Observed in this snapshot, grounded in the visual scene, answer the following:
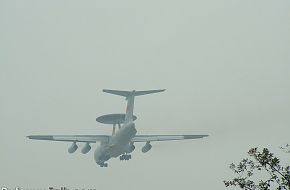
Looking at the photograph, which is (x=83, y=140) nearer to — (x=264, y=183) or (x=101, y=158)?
(x=101, y=158)

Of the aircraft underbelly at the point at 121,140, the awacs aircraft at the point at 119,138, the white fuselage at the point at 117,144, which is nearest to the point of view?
the aircraft underbelly at the point at 121,140

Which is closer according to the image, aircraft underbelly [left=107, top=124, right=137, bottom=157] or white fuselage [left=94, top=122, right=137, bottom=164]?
aircraft underbelly [left=107, top=124, right=137, bottom=157]

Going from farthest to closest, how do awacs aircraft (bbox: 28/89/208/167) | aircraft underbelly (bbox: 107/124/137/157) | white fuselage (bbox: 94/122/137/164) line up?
awacs aircraft (bbox: 28/89/208/167)
white fuselage (bbox: 94/122/137/164)
aircraft underbelly (bbox: 107/124/137/157)

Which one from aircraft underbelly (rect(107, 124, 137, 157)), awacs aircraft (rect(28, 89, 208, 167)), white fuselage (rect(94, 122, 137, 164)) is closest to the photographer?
aircraft underbelly (rect(107, 124, 137, 157))

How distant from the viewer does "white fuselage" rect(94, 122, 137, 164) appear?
83.5 metres

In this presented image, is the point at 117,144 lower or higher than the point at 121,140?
higher

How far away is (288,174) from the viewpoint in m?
21.6

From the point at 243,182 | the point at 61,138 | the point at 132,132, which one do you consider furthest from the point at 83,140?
the point at 243,182

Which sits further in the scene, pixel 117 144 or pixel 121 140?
pixel 117 144

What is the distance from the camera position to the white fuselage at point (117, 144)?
8350 cm

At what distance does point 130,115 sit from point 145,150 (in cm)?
726

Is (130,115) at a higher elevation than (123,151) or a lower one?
higher

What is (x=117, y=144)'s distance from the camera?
87.4m

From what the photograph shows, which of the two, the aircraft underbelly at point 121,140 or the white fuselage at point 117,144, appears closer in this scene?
the aircraft underbelly at point 121,140
